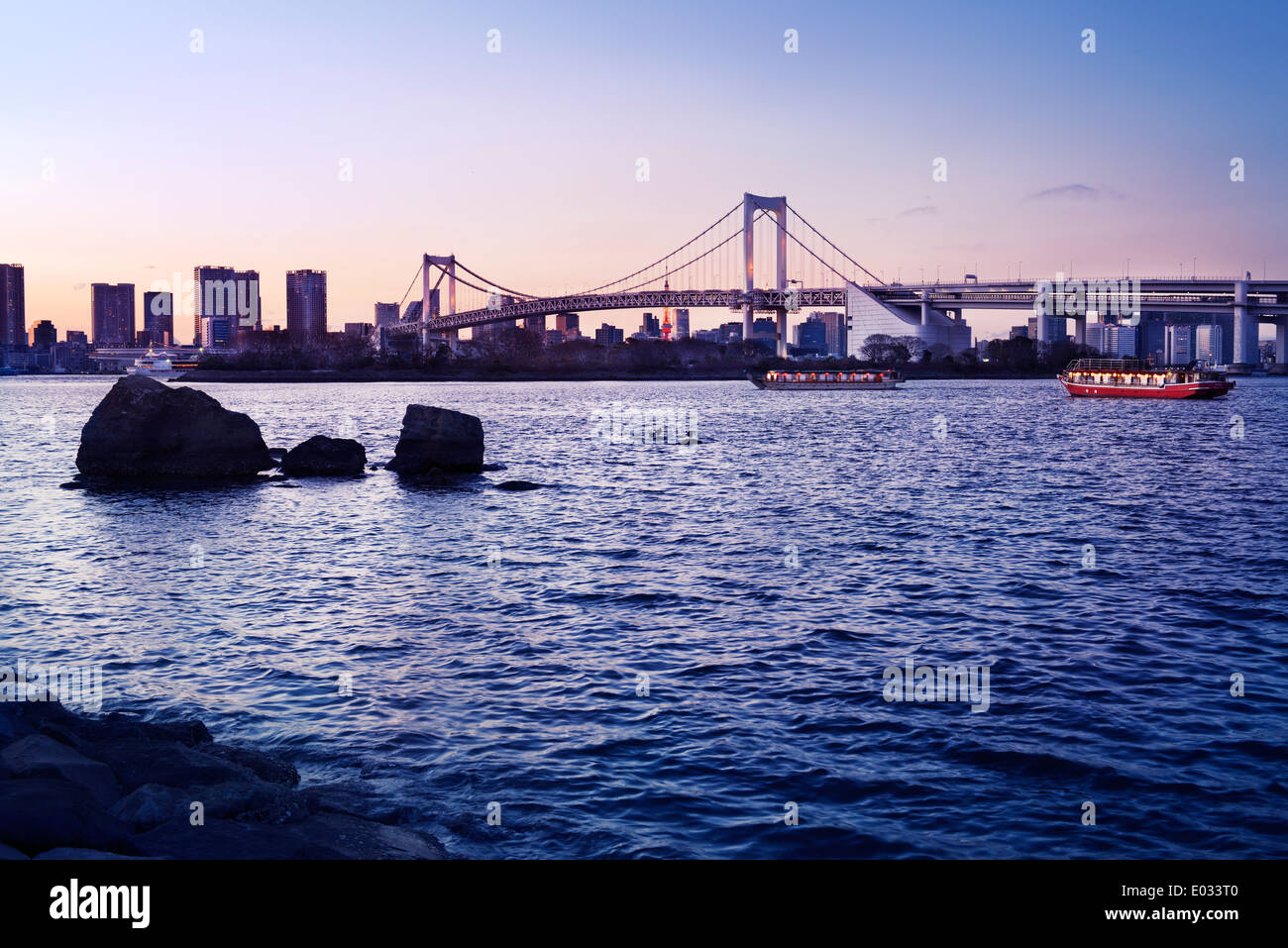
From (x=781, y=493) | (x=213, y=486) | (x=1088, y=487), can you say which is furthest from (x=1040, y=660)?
(x=213, y=486)

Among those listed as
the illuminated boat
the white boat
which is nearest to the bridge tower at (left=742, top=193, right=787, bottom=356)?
the illuminated boat

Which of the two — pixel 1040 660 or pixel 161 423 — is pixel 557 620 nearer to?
pixel 1040 660

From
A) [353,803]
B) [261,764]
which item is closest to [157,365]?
[261,764]

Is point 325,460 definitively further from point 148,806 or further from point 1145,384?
point 1145,384

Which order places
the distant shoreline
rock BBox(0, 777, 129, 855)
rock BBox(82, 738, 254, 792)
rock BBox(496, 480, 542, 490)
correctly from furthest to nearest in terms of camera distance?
1. the distant shoreline
2. rock BBox(496, 480, 542, 490)
3. rock BBox(82, 738, 254, 792)
4. rock BBox(0, 777, 129, 855)

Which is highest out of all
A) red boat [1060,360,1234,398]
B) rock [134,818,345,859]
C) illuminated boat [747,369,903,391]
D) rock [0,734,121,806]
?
illuminated boat [747,369,903,391]

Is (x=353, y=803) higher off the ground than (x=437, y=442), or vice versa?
(x=437, y=442)

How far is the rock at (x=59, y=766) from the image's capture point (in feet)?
19.6

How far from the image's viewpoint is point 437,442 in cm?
2917

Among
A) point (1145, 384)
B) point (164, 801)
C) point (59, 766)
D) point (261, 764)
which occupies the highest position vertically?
point (1145, 384)

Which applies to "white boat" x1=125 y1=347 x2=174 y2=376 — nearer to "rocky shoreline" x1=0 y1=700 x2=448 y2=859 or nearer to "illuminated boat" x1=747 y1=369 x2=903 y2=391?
"illuminated boat" x1=747 y1=369 x2=903 y2=391

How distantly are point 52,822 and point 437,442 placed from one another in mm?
24315

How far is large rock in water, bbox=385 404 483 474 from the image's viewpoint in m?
29.0

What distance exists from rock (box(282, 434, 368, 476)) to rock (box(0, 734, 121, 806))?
22.9m
